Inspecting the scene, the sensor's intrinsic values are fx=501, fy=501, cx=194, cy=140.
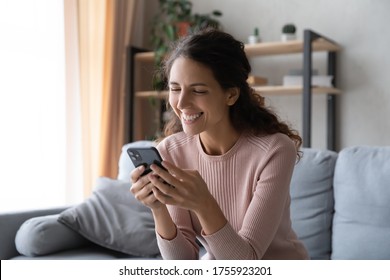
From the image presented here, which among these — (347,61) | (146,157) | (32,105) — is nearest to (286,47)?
(347,61)

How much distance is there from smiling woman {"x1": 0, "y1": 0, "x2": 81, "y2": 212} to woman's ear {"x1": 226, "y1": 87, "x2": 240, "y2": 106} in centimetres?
151

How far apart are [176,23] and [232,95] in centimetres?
198

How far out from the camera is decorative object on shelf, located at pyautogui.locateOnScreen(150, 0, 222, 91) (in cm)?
298

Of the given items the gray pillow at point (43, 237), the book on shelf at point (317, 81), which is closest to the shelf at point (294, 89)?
the book on shelf at point (317, 81)

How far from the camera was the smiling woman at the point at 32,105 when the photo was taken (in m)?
2.37

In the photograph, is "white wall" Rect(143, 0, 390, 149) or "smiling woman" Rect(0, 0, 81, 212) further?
"white wall" Rect(143, 0, 390, 149)

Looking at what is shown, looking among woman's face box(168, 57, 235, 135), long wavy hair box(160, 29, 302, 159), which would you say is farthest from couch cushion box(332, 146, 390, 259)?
woman's face box(168, 57, 235, 135)

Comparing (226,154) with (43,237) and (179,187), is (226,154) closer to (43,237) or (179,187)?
(179,187)

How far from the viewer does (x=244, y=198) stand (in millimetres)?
1183

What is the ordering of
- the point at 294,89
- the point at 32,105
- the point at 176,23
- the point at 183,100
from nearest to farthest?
the point at 183,100 < the point at 32,105 < the point at 294,89 < the point at 176,23

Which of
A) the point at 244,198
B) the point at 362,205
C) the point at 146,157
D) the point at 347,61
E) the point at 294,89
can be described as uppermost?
the point at 347,61

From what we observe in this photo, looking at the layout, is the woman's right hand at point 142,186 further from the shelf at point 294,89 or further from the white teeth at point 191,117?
the shelf at point 294,89

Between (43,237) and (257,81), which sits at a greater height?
(257,81)

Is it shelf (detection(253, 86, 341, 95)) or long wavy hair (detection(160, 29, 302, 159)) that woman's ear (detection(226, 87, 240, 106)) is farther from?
shelf (detection(253, 86, 341, 95))
